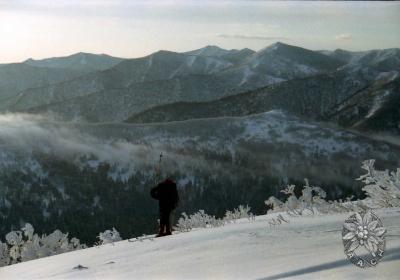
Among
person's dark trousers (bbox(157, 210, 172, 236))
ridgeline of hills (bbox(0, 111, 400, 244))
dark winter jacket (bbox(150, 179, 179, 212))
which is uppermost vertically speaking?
dark winter jacket (bbox(150, 179, 179, 212))

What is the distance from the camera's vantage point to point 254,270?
6242mm

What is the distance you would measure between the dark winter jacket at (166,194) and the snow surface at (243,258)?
1.60 metres

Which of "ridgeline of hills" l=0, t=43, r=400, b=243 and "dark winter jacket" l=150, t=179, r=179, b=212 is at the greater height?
"dark winter jacket" l=150, t=179, r=179, b=212

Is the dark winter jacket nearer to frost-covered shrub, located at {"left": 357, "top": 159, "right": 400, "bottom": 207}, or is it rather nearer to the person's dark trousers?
the person's dark trousers

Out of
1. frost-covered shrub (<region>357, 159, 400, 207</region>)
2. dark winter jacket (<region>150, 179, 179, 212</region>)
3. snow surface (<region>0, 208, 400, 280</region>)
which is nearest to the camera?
snow surface (<region>0, 208, 400, 280</region>)

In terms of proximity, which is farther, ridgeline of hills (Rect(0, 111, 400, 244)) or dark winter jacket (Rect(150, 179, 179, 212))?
ridgeline of hills (Rect(0, 111, 400, 244))

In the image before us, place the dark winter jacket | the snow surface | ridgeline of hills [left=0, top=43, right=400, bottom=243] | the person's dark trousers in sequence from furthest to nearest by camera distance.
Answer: ridgeline of hills [left=0, top=43, right=400, bottom=243]
the person's dark trousers
the dark winter jacket
the snow surface

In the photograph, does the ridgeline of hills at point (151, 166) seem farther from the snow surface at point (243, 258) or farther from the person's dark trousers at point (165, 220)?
the snow surface at point (243, 258)

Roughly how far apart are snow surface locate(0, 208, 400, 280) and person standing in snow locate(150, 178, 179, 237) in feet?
5.20

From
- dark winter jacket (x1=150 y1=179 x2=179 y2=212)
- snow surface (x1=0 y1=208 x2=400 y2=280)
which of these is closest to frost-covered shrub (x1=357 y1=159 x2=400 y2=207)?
snow surface (x1=0 y1=208 x2=400 y2=280)

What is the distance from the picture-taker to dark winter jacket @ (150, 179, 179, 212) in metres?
10.4

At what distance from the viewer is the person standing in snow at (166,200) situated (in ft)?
34.0

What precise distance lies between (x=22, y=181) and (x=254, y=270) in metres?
119

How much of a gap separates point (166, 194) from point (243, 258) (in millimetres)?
3961
